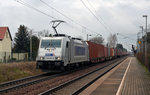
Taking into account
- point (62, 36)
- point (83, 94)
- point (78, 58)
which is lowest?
point (83, 94)

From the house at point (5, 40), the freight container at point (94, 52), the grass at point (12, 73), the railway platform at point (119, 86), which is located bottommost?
the railway platform at point (119, 86)

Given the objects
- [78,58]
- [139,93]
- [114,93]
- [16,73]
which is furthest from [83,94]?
[78,58]

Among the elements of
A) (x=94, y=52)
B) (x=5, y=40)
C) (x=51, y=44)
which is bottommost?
(x=94, y=52)

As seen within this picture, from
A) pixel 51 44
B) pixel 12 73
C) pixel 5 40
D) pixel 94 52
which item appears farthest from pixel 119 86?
pixel 5 40

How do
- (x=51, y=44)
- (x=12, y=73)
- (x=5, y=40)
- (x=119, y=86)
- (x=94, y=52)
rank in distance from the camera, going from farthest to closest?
(x=5, y=40)
(x=94, y=52)
(x=51, y=44)
(x=12, y=73)
(x=119, y=86)

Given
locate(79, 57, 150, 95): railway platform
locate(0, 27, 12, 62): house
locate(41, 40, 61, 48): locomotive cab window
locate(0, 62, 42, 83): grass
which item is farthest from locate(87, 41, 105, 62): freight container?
locate(0, 27, 12, 62): house

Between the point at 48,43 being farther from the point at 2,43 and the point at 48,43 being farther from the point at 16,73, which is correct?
the point at 2,43

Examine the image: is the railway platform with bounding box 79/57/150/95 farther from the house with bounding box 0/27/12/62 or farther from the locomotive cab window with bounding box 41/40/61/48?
the house with bounding box 0/27/12/62

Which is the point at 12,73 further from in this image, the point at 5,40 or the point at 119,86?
the point at 5,40

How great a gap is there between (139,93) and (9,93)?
6.11m

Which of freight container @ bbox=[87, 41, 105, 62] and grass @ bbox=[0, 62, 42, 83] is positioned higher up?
freight container @ bbox=[87, 41, 105, 62]

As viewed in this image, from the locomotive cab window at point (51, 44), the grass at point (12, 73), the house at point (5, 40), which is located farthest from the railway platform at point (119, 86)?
the house at point (5, 40)

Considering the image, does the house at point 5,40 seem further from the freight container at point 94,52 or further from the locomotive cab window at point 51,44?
the locomotive cab window at point 51,44

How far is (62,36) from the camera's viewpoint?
19.5 meters
